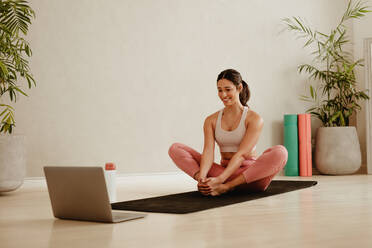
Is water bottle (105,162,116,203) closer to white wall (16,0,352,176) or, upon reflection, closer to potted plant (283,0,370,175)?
white wall (16,0,352,176)

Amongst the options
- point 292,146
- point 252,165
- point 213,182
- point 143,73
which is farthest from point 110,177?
point 292,146

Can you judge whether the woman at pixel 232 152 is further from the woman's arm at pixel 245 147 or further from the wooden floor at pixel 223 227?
the wooden floor at pixel 223 227

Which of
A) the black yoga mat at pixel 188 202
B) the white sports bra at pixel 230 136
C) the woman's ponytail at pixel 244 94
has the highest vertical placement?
the woman's ponytail at pixel 244 94

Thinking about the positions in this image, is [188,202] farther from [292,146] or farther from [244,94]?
[292,146]

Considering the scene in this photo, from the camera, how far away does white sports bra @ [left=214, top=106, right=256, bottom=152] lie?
10.4 feet

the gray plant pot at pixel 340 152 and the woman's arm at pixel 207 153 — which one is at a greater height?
the woman's arm at pixel 207 153

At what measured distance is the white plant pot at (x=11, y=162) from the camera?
3.34m

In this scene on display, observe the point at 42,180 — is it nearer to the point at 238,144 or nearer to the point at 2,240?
the point at 238,144

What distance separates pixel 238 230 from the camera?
192 cm

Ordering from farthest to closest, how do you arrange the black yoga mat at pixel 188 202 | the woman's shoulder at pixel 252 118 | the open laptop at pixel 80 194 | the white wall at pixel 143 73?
the white wall at pixel 143 73
the woman's shoulder at pixel 252 118
the black yoga mat at pixel 188 202
the open laptop at pixel 80 194

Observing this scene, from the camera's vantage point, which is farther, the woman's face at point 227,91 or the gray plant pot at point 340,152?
the gray plant pot at point 340,152

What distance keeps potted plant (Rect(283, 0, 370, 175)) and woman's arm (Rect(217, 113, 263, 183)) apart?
→ 2.16 m

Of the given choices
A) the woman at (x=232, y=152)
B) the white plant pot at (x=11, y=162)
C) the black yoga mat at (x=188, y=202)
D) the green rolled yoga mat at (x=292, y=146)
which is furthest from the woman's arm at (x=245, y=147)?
the green rolled yoga mat at (x=292, y=146)

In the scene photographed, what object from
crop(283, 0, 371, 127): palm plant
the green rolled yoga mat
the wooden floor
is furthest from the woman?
crop(283, 0, 371, 127): palm plant
